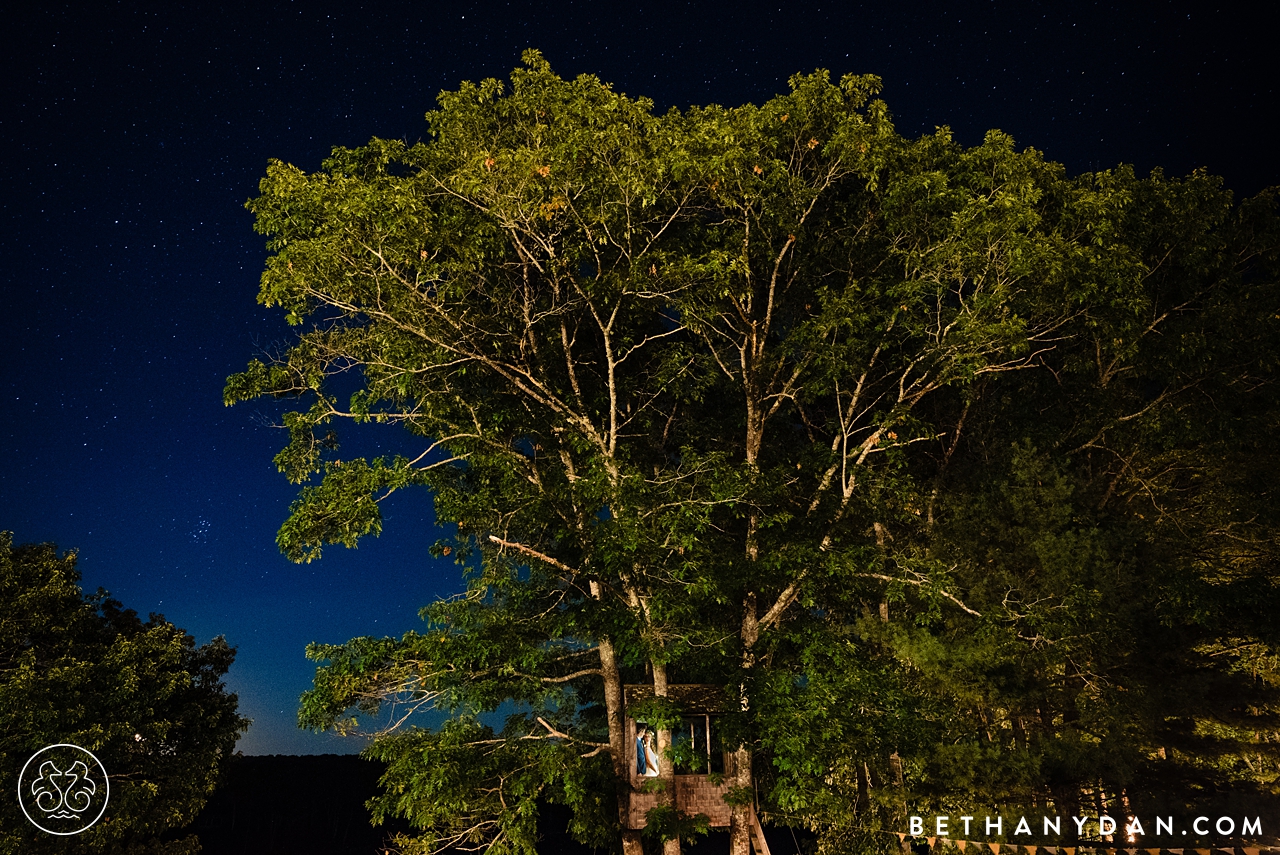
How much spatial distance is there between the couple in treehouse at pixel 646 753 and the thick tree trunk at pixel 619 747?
134 mm

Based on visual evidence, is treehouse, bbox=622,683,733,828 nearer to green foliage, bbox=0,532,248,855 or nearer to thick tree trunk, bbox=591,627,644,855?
thick tree trunk, bbox=591,627,644,855

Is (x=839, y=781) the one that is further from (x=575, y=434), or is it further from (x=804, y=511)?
(x=575, y=434)

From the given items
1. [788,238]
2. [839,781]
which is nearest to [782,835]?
[839,781]

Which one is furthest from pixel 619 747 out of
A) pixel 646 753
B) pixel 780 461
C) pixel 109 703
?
pixel 109 703

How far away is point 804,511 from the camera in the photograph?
13859mm

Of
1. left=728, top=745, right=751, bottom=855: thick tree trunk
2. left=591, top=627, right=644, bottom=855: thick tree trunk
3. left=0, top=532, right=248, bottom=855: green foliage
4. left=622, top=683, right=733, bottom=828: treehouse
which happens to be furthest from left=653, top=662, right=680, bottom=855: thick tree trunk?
left=0, top=532, right=248, bottom=855: green foliage

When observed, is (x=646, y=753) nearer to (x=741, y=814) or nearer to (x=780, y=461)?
(x=741, y=814)

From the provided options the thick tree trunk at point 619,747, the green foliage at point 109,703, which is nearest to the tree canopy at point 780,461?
the thick tree trunk at point 619,747

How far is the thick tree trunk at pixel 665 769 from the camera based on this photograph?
12547 mm

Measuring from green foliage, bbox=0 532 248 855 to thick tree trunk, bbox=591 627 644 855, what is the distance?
9.93m

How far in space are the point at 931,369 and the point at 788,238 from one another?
9.91ft

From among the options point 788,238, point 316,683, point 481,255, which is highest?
point 788,238

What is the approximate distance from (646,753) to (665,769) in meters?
0.39

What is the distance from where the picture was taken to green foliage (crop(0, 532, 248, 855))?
Answer: 1520cm
